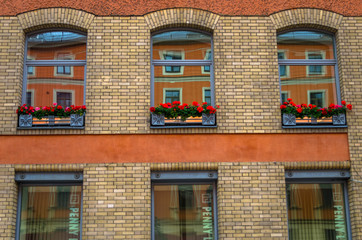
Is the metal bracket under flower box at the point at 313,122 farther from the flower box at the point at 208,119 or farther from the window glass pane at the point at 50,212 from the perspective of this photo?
the window glass pane at the point at 50,212

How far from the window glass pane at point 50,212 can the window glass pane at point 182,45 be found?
373cm

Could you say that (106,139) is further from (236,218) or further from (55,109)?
(236,218)

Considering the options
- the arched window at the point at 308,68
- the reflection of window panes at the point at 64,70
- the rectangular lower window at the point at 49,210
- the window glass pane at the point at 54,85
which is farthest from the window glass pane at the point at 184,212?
the reflection of window panes at the point at 64,70

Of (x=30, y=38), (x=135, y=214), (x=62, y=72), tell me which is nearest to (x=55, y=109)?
(x=62, y=72)

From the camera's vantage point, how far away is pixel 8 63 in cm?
1235

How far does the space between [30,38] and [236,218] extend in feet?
20.9

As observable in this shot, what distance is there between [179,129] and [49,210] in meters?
3.38

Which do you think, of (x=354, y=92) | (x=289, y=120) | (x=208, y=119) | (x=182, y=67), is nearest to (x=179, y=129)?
(x=208, y=119)

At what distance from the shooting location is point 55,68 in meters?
12.7

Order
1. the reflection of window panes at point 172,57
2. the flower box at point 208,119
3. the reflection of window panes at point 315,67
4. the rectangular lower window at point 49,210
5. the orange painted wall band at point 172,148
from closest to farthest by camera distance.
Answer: the rectangular lower window at point 49,210 < the orange painted wall band at point 172,148 < the flower box at point 208,119 < the reflection of window panes at point 172,57 < the reflection of window panes at point 315,67

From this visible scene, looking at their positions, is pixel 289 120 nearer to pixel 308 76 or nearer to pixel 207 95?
pixel 308 76

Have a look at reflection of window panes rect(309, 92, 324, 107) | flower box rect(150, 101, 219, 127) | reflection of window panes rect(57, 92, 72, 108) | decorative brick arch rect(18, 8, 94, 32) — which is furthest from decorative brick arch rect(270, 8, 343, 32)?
reflection of window panes rect(57, 92, 72, 108)

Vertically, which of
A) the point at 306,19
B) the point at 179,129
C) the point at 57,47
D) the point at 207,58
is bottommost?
the point at 179,129

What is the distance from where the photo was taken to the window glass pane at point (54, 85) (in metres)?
12.5
